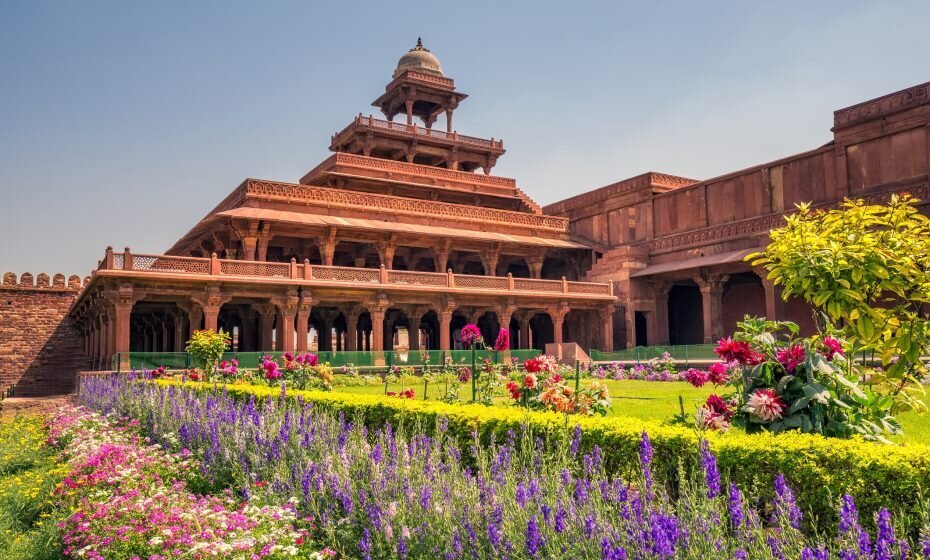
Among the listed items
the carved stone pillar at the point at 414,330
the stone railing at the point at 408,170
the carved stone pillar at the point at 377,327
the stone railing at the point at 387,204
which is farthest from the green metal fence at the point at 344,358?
the stone railing at the point at 408,170

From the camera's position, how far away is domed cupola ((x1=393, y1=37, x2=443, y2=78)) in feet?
128

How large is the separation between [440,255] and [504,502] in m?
26.4

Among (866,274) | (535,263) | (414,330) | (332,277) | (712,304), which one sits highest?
(535,263)

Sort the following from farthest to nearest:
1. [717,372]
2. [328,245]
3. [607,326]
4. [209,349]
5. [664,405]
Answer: [607,326]
[328,245]
[209,349]
[664,405]
[717,372]

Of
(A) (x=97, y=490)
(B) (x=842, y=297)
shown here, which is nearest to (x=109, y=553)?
(A) (x=97, y=490)

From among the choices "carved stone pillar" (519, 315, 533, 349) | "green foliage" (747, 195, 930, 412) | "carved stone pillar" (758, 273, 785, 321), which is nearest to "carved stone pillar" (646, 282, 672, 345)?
"carved stone pillar" (519, 315, 533, 349)

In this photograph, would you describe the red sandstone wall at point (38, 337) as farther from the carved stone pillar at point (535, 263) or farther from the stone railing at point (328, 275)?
the carved stone pillar at point (535, 263)

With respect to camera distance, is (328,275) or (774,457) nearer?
(774,457)

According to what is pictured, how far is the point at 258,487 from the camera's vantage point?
19.2ft

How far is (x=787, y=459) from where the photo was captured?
474cm

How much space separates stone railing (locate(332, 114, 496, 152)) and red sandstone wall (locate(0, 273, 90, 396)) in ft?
54.2

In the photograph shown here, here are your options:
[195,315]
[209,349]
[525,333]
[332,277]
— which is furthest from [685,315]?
[209,349]

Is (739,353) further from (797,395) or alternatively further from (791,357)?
(797,395)

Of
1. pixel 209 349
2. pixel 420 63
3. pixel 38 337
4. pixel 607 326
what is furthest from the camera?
pixel 420 63
